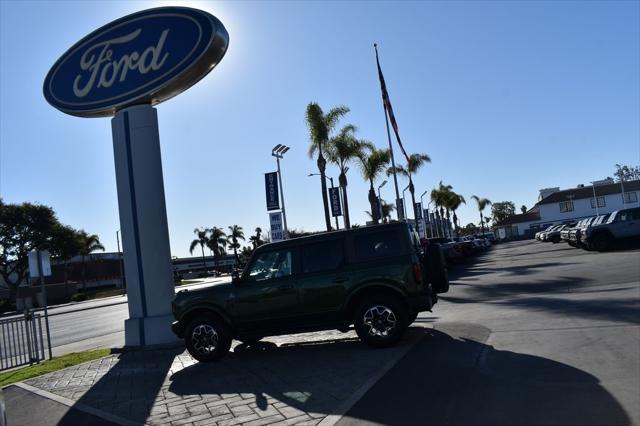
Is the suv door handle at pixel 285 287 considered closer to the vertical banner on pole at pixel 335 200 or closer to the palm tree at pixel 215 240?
the vertical banner on pole at pixel 335 200

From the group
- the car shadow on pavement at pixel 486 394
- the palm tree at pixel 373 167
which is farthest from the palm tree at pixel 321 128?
the car shadow on pavement at pixel 486 394

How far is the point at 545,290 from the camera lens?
13.8 meters

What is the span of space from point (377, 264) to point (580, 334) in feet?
10.3

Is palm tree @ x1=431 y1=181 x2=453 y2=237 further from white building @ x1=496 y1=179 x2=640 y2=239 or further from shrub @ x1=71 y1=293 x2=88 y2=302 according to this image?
shrub @ x1=71 y1=293 x2=88 y2=302

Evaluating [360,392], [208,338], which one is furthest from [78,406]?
[360,392]

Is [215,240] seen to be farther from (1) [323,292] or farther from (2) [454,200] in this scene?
(1) [323,292]

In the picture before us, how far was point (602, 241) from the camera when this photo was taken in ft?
80.1

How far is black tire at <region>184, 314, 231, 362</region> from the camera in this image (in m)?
9.34

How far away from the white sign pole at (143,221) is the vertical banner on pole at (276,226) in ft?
39.6

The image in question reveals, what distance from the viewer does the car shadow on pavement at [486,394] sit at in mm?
5066

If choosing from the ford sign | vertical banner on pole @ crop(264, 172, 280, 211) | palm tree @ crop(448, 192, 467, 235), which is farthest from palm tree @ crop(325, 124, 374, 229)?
palm tree @ crop(448, 192, 467, 235)

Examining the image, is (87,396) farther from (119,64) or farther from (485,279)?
(485,279)

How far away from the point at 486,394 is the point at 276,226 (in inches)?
760

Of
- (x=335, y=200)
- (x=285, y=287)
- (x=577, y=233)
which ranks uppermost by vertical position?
(x=335, y=200)
